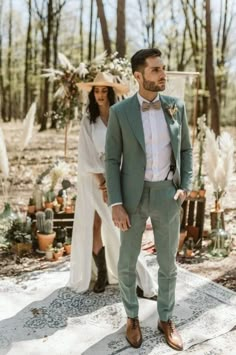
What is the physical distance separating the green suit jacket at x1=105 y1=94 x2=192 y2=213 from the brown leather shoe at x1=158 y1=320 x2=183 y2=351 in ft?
2.62

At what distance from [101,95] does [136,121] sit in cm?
97

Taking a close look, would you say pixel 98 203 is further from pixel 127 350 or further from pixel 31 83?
pixel 31 83

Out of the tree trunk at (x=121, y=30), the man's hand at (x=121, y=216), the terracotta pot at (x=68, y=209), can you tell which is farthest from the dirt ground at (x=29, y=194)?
the tree trunk at (x=121, y=30)

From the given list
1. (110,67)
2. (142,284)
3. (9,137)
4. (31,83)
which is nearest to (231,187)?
(110,67)

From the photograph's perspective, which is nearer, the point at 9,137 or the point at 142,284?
the point at 142,284

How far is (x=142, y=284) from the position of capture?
344cm

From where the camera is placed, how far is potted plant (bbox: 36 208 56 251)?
175 inches

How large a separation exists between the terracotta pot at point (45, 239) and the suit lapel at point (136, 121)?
227 cm

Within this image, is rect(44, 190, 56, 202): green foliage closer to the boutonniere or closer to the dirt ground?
the dirt ground

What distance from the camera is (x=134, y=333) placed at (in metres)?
2.80

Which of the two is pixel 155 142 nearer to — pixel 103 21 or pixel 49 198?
pixel 49 198

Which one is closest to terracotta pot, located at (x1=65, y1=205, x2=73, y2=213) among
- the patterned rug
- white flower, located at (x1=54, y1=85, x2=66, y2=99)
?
the patterned rug

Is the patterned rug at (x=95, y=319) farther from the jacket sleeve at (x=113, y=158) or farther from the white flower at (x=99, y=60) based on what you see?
the white flower at (x=99, y=60)

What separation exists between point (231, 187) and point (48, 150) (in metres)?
5.97
